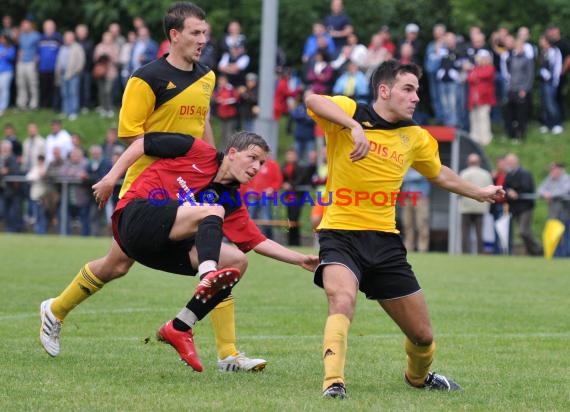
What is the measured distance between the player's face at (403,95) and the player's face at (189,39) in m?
1.55

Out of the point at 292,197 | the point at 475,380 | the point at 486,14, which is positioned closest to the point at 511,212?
the point at 292,197

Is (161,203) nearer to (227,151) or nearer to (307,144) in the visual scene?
(227,151)

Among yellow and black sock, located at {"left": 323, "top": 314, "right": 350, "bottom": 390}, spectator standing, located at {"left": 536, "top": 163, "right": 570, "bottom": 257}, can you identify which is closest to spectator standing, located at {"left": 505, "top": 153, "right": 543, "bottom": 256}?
spectator standing, located at {"left": 536, "top": 163, "right": 570, "bottom": 257}

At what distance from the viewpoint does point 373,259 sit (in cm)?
707

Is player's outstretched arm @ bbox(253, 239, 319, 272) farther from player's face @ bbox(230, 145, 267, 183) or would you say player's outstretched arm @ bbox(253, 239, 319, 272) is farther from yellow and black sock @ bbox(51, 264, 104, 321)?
yellow and black sock @ bbox(51, 264, 104, 321)

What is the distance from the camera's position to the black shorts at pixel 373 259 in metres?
7.04

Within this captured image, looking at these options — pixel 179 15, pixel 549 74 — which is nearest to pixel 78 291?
pixel 179 15

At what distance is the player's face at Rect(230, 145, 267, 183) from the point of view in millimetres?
7586

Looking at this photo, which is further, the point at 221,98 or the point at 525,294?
the point at 221,98

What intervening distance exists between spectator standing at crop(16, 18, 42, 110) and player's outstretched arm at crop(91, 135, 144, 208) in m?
20.9

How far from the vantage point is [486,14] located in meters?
31.6

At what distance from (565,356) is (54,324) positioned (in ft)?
11.6

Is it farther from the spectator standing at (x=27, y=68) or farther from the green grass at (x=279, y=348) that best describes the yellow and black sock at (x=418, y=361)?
the spectator standing at (x=27, y=68)

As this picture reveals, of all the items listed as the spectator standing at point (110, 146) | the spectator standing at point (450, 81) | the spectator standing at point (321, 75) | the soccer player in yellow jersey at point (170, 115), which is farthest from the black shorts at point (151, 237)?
the spectator standing at point (450, 81)
